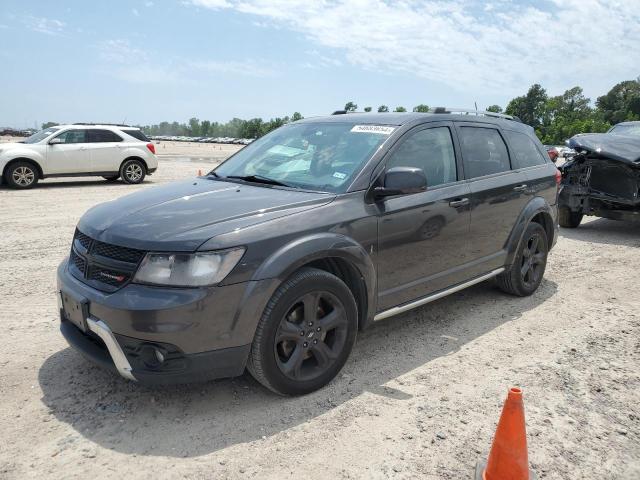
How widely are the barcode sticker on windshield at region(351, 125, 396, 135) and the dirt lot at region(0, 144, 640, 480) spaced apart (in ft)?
5.46

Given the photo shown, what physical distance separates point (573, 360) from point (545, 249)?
6.28ft

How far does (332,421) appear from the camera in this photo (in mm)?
3148

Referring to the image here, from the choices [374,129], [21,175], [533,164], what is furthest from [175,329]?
[21,175]

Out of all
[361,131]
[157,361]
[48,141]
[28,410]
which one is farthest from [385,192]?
[48,141]

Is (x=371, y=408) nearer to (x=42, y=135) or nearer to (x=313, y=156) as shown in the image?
(x=313, y=156)

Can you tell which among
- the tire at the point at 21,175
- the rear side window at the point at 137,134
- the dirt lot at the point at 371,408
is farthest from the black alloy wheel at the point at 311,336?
the rear side window at the point at 137,134

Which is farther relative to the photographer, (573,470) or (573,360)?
(573,360)

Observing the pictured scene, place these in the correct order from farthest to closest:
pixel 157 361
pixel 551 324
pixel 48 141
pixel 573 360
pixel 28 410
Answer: pixel 48 141 < pixel 551 324 < pixel 573 360 < pixel 28 410 < pixel 157 361

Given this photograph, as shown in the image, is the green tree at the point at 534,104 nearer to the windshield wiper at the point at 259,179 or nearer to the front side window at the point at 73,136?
the front side window at the point at 73,136

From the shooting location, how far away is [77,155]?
13805 mm

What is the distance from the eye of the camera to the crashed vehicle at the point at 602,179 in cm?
841

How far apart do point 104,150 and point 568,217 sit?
11.3 meters

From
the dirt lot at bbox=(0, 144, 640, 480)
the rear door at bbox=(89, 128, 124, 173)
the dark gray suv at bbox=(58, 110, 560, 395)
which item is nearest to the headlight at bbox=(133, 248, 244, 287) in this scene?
the dark gray suv at bbox=(58, 110, 560, 395)

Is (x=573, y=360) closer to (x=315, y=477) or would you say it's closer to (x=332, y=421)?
(x=332, y=421)
